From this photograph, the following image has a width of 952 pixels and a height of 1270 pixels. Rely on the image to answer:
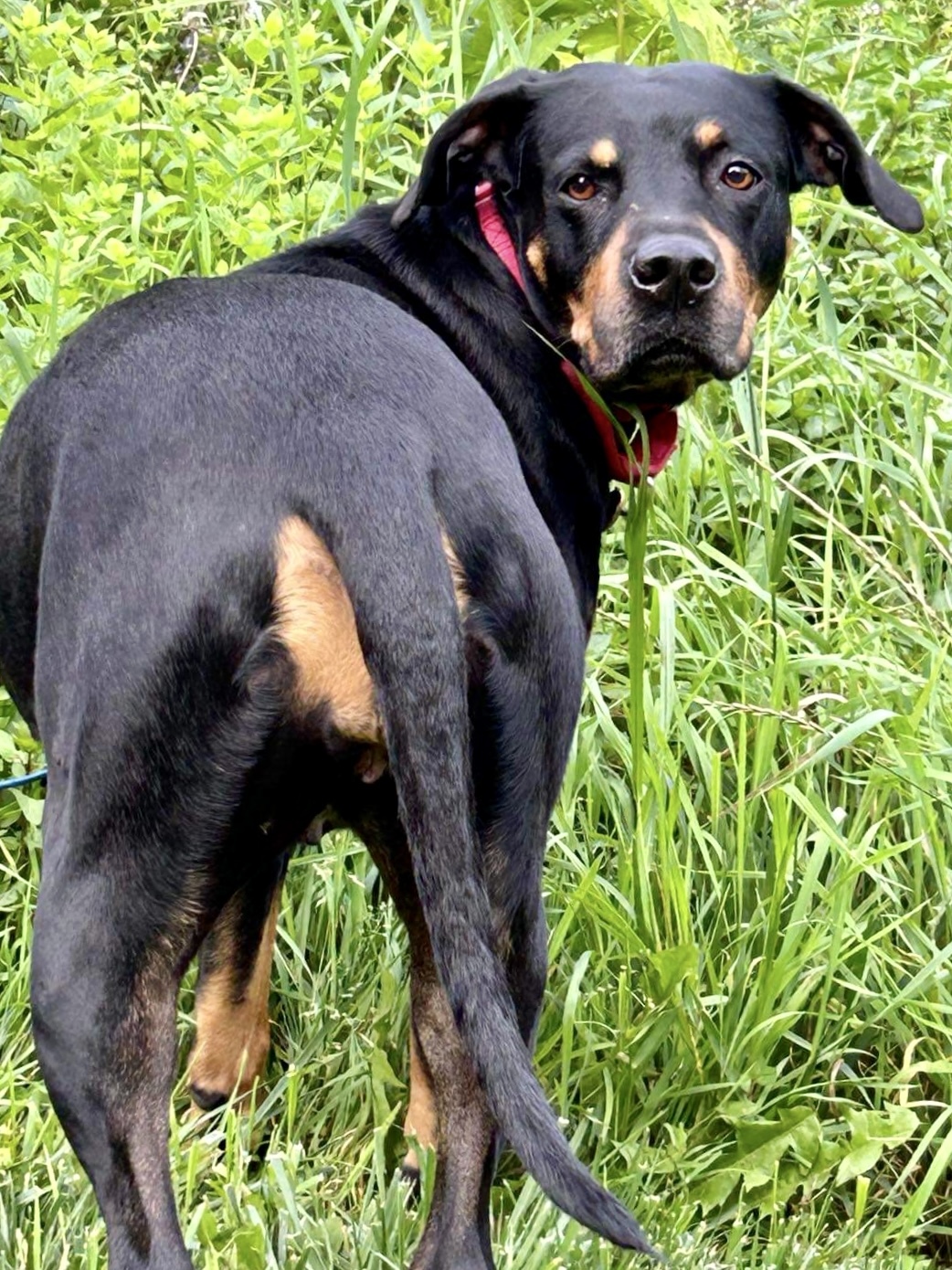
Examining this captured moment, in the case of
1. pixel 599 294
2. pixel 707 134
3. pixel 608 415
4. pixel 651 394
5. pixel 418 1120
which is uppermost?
pixel 707 134

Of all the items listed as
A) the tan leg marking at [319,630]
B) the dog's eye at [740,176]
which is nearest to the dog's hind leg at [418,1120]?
the tan leg marking at [319,630]

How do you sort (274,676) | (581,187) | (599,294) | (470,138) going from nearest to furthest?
(274,676) → (599,294) → (581,187) → (470,138)

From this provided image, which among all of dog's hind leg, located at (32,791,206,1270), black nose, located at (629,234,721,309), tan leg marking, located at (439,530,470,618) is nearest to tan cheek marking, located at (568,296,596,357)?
black nose, located at (629,234,721,309)

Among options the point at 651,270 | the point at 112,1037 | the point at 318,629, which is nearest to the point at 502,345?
the point at 651,270

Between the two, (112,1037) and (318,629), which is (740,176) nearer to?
(318,629)

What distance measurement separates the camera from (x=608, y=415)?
2.96 metres

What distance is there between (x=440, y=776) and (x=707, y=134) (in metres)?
1.53

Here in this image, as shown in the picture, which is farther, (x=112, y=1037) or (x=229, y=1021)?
(x=229, y=1021)

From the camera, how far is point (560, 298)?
311 centimetres

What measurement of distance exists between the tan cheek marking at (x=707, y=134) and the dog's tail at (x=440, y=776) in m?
1.32

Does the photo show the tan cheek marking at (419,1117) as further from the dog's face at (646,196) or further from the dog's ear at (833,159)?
the dog's ear at (833,159)

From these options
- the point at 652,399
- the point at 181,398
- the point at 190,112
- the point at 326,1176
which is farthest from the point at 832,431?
the point at 181,398

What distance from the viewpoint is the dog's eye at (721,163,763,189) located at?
3.19m

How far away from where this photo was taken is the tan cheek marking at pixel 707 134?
315 cm
